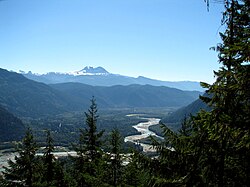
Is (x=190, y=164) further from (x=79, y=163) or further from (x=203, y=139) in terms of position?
(x=79, y=163)

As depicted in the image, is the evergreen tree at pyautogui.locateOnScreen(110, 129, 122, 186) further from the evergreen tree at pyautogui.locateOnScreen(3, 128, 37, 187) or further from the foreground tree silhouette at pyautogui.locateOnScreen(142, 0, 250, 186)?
the foreground tree silhouette at pyautogui.locateOnScreen(142, 0, 250, 186)

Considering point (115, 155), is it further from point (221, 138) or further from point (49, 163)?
point (221, 138)

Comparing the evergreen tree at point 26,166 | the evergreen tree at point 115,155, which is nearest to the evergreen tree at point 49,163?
the evergreen tree at point 26,166

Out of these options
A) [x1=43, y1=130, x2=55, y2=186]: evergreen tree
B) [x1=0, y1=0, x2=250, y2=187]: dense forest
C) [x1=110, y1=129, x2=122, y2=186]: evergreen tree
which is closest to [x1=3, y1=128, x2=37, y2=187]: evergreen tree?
[x1=43, y1=130, x2=55, y2=186]: evergreen tree

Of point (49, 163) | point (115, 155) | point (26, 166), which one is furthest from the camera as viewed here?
point (49, 163)

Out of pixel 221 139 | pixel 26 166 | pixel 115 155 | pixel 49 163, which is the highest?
pixel 221 139

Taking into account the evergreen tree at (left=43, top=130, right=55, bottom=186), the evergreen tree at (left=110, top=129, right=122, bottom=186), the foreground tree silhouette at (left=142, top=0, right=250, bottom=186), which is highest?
the foreground tree silhouette at (left=142, top=0, right=250, bottom=186)

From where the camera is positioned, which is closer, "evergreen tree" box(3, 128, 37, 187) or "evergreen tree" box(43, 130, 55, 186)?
"evergreen tree" box(3, 128, 37, 187)

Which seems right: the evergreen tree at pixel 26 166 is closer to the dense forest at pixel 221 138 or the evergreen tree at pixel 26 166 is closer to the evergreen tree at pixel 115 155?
the evergreen tree at pixel 115 155

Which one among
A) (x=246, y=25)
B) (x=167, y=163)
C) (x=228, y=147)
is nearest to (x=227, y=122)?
(x=228, y=147)

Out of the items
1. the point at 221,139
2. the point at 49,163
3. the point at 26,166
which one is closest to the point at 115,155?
the point at 26,166

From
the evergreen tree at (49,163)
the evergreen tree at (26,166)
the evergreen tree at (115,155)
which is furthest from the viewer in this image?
the evergreen tree at (49,163)
